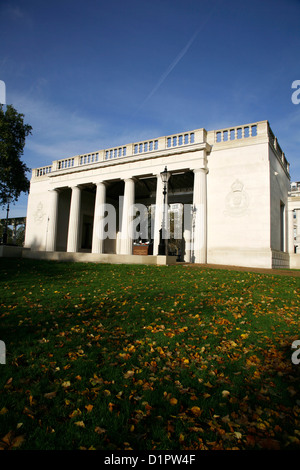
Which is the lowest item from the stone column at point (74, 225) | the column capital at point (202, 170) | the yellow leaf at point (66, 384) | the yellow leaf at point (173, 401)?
the yellow leaf at point (173, 401)

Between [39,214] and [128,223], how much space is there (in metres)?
14.2

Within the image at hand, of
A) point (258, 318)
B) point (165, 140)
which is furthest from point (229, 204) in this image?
point (258, 318)

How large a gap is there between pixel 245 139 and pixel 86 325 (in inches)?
814

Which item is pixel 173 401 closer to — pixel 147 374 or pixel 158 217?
pixel 147 374

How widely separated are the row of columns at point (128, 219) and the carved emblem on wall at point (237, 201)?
2.02 meters

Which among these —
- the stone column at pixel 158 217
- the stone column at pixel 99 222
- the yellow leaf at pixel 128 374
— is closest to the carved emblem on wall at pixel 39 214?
the stone column at pixel 99 222

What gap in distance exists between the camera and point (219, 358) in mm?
4504

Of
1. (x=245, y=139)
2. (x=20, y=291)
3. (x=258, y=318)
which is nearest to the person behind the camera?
(x=258, y=318)

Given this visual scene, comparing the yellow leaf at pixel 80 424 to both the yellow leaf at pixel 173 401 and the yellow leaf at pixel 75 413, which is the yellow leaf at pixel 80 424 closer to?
the yellow leaf at pixel 75 413

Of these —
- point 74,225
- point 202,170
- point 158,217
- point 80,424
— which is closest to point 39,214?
point 74,225

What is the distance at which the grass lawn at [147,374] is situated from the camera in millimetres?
2730

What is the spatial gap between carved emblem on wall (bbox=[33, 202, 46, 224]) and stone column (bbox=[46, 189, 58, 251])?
212cm

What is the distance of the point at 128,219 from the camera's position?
25516 mm
